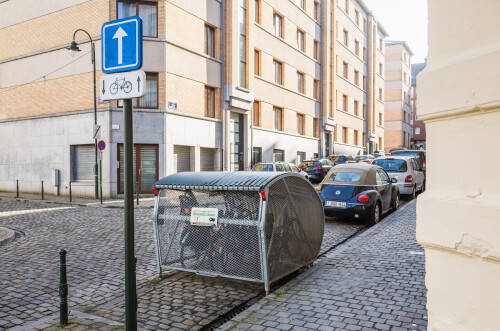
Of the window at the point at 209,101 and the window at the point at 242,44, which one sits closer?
the window at the point at 209,101

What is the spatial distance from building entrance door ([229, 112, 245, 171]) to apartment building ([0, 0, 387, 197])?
63 millimetres

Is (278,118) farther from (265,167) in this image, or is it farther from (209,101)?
(265,167)

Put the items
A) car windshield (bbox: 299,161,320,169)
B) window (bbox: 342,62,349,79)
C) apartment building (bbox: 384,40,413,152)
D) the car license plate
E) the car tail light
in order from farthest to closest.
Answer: apartment building (bbox: 384,40,413,152) < window (bbox: 342,62,349,79) < car windshield (bbox: 299,161,320,169) < the car license plate < the car tail light

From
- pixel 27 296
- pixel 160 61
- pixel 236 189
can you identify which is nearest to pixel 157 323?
pixel 236 189

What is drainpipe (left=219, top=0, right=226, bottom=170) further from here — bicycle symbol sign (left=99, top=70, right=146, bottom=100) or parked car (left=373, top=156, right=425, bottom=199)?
bicycle symbol sign (left=99, top=70, right=146, bottom=100)

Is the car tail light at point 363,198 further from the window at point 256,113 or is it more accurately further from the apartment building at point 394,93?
the apartment building at point 394,93

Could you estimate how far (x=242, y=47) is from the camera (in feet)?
85.8

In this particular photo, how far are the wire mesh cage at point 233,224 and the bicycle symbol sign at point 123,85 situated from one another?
6.22ft

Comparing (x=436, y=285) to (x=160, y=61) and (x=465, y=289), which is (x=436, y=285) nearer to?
(x=465, y=289)

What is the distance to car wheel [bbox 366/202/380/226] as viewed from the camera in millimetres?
10531

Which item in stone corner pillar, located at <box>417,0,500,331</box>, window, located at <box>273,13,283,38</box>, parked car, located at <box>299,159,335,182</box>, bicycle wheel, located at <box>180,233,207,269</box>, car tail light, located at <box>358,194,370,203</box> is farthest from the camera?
window, located at <box>273,13,283,38</box>

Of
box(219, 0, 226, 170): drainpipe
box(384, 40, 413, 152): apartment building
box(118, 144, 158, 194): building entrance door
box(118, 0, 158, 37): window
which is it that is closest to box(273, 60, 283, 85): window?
box(219, 0, 226, 170): drainpipe

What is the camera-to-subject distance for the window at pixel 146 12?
2033 cm

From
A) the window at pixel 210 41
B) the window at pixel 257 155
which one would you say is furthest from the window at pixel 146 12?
the window at pixel 257 155
